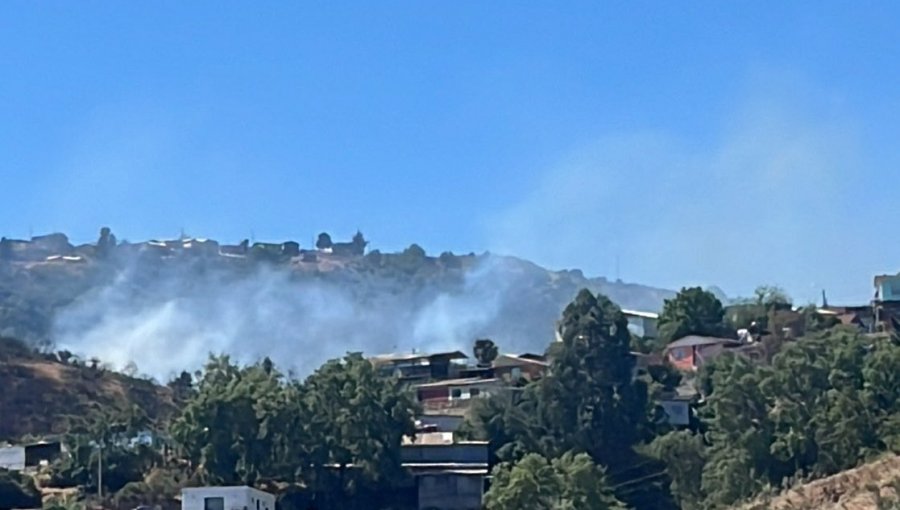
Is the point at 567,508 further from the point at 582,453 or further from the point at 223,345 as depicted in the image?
the point at 223,345

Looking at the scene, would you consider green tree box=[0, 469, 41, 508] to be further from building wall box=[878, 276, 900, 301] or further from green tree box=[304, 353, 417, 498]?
building wall box=[878, 276, 900, 301]

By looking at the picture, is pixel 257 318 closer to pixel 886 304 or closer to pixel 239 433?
pixel 886 304

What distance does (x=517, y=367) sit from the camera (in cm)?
7481

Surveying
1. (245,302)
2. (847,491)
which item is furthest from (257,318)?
(847,491)

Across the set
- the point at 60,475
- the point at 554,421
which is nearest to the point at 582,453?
the point at 554,421

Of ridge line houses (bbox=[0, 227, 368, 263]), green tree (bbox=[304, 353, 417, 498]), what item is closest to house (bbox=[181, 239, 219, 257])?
ridge line houses (bbox=[0, 227, 368, 263])

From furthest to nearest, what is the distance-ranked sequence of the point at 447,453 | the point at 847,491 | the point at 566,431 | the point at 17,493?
the point at 447,453 → the point at 566,431 → the point at 17,493 → the point at 847,491

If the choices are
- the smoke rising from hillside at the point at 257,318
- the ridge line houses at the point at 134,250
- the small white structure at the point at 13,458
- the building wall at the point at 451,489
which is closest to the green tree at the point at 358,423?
the building wall at the point at 451,489

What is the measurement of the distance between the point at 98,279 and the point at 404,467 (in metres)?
119

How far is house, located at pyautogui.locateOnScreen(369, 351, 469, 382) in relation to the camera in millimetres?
78500

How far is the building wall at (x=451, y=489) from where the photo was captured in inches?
2243

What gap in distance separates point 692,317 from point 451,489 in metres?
24.2

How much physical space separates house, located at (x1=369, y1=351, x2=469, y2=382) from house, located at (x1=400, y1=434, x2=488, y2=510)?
1825 cm

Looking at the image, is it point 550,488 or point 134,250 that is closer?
point 550,488
